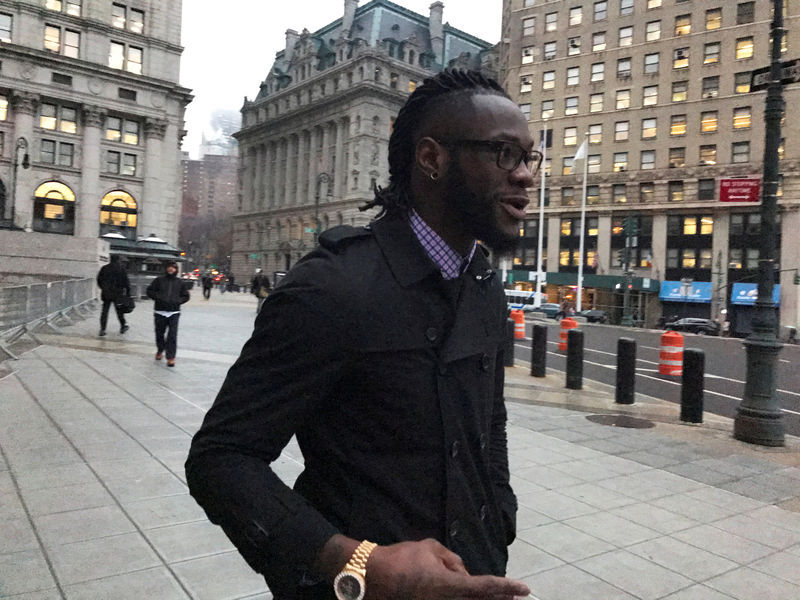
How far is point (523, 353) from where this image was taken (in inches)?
739

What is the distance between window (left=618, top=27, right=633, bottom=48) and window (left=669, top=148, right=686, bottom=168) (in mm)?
10470

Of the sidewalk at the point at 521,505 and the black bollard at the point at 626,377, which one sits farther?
the black bollard at the point at 626,377

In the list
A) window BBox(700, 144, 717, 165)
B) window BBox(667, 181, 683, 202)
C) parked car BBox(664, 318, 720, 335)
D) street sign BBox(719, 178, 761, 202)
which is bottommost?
parked car BBox(664, 318, 720, 335)

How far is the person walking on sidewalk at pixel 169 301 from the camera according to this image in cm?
1120

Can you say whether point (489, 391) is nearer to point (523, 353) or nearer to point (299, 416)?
point (299, 416)

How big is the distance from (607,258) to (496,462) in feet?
A: 174

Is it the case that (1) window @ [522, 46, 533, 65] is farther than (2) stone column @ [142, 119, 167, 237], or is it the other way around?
(1) window @ [522, 46, 533, 65]

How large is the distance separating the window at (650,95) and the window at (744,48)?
6275 mm

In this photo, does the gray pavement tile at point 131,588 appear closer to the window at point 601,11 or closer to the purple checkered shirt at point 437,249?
the purple checkered shirt at point 437,249

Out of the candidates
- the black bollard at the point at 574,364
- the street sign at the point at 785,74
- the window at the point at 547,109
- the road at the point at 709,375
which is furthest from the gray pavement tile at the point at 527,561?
the window at the point at 547,109

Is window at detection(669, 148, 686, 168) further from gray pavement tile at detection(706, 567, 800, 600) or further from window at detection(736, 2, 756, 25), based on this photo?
gray pavement tile at detection(706, 567, 800, 600)

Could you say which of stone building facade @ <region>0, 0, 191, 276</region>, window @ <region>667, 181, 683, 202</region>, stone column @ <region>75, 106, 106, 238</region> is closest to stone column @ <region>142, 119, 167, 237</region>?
stone building facade @ <region>0, 0, 191, 276</region>

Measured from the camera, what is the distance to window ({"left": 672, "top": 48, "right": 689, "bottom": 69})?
160ft

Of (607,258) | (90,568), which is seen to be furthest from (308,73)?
(90,568)
